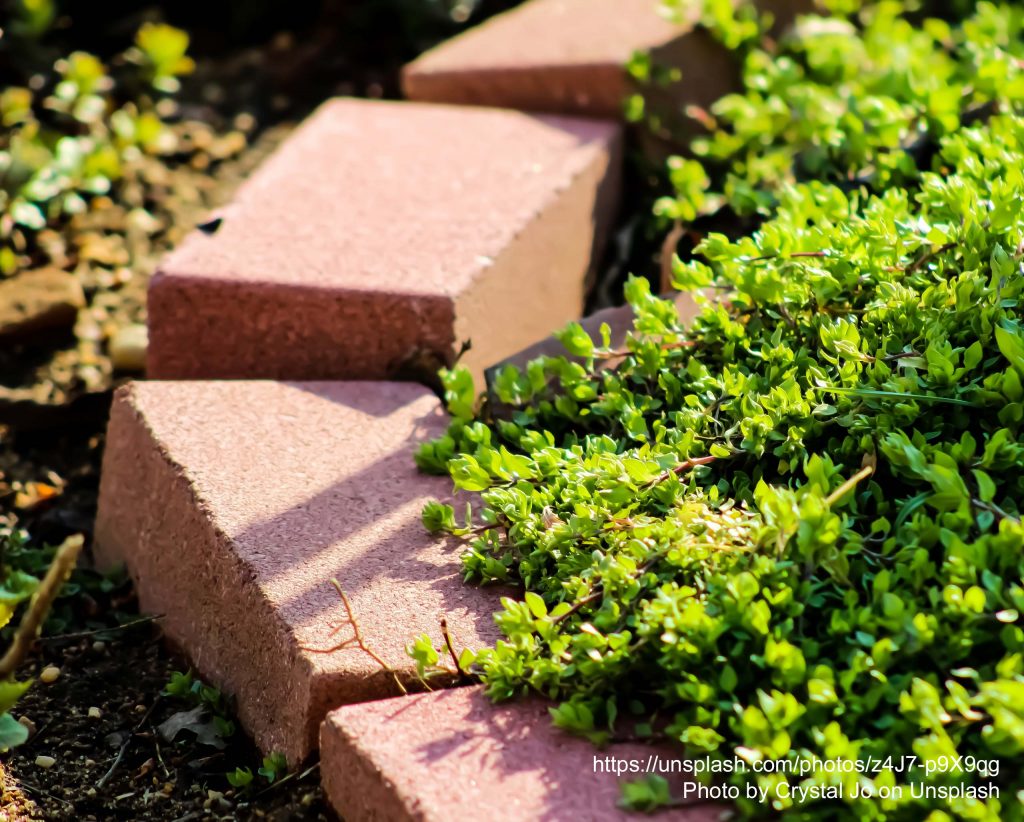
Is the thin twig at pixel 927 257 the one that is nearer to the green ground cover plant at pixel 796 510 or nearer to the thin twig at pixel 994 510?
the green ground cover plant at pixel 796 510

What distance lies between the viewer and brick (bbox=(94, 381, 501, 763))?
1.76 metres

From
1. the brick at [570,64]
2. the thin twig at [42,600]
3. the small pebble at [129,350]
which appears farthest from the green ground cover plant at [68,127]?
the thin twig at [42,600]

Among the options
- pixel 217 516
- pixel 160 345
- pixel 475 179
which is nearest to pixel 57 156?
pixel 160 345

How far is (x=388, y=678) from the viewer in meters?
1.70

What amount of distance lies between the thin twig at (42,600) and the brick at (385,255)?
1053mm

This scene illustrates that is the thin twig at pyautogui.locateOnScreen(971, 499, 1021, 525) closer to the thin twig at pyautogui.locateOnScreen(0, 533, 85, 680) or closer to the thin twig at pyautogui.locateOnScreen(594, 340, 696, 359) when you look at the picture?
the thin twig at pyautogui.locateOnScreen(594, 340, 696, 359)

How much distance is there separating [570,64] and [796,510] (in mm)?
2135

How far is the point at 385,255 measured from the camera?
8.46 feet

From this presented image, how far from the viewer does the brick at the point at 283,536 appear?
1761mm

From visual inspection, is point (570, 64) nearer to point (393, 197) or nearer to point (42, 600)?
point (393, 197)

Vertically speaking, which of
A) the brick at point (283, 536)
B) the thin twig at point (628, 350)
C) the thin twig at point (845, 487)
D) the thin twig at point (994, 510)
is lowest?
the brick at point (283, 536)

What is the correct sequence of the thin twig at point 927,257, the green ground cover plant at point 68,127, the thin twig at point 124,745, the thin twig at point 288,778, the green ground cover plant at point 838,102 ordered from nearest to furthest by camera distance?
the thin twig at point 288,778 < the thin twig at point 124,745 < the thin twig at point 927,257 < the green ground cover plant at point 838,102 < the green ground cover plant at point 68,127

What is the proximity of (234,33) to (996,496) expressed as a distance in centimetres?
344

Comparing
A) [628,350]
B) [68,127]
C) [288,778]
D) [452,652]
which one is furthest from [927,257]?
[68,127]
